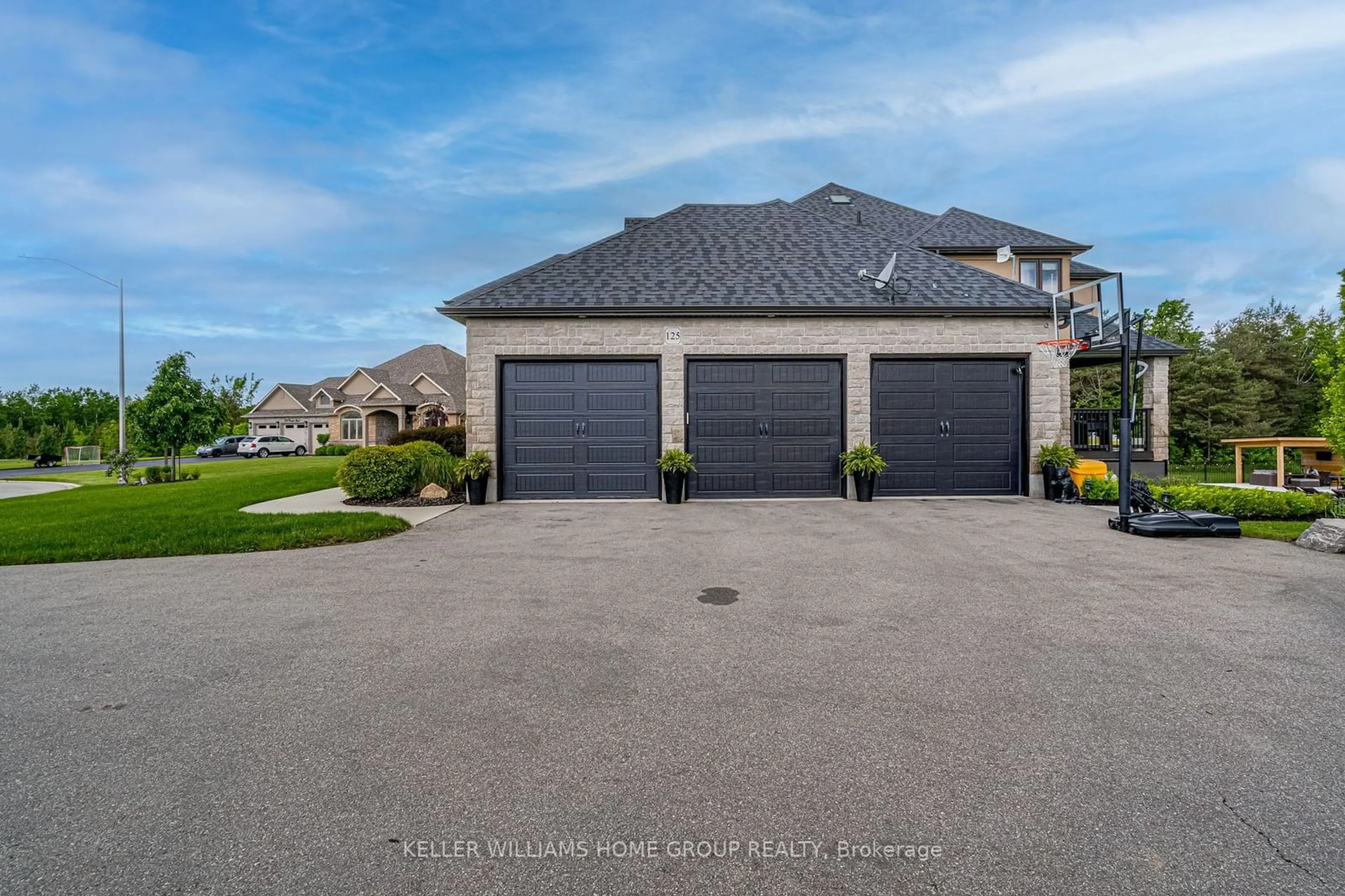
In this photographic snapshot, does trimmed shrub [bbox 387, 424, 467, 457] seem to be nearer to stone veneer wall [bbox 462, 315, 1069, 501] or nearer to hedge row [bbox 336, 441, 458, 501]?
hedge row [bbox 336, 441, 458, 501]

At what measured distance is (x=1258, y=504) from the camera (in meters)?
8.62

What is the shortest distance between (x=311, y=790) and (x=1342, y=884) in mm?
3517

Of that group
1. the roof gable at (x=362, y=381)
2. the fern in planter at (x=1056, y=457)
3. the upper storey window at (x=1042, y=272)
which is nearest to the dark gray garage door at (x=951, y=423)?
the fern in planter at (x=1056, y=457)

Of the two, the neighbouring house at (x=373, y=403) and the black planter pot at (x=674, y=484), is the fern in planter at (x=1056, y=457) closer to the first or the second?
the black planter pot at (x=674, y=484)

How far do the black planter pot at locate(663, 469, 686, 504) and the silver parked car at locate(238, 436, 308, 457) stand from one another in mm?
36460

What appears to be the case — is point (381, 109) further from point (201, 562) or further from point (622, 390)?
point (201, 562)

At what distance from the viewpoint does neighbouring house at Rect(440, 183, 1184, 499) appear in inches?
451

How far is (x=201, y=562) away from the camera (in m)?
6.48

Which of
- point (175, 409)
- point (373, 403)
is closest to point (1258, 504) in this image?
point (175, 409)

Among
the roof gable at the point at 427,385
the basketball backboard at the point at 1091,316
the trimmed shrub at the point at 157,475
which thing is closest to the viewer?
the basketball backboard at the point at 1091,316

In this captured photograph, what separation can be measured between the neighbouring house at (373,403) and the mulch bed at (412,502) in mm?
21635

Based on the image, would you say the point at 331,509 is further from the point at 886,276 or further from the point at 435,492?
the point at 886,276

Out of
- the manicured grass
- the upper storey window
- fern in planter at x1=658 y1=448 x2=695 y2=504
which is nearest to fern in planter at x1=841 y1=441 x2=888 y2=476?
fern in planter at x1=658 y1=448 x2=695 y2=504

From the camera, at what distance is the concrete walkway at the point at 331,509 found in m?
9.68
